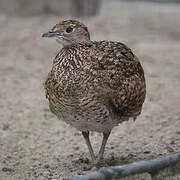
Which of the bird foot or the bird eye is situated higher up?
the bird eye

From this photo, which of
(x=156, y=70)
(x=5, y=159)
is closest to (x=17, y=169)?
(x=5, y=159)

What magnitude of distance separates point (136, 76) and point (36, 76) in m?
4.59

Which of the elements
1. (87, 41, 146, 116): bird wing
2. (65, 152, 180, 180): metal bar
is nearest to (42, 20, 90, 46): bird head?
(87, 41, 146, 116): bird wing

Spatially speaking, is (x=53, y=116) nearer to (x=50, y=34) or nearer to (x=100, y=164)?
(x=100, y=164)

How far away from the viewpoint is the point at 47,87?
5.22 meters

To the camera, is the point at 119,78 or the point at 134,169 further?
the point at 119,78

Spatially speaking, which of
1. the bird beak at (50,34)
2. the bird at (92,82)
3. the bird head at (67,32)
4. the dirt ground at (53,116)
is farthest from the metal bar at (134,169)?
the bird beak at (50,34)

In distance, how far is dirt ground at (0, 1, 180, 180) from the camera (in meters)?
Answer: 5.76

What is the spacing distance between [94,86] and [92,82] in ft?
0.16

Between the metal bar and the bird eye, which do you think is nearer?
the metal bar

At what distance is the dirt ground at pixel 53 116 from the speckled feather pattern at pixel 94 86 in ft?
2.26

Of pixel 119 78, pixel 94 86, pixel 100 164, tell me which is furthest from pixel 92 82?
pixel 100 164

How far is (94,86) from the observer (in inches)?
192

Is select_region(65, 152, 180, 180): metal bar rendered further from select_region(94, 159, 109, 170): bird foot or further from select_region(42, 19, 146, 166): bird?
select_region(94, 159, 109, 170): bird foot
